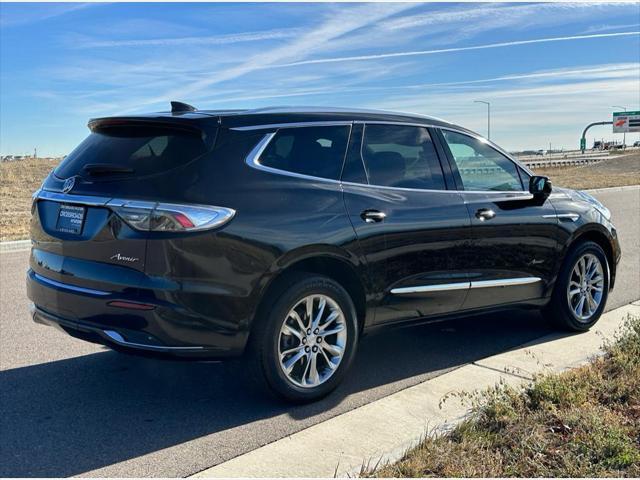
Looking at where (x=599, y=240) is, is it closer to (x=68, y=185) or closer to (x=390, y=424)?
(x=390, y=424)

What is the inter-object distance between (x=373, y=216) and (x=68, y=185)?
1.98 metres

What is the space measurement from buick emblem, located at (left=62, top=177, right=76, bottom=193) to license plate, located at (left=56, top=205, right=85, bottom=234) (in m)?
0.10

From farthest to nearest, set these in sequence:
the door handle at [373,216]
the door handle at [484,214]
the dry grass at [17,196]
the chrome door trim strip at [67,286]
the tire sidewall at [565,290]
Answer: the dry grass at [17,196], the tire sidewall at [565,290], the door handle at [484,214], the door handle at [373,216], the chrome door trim strip at [67,286]

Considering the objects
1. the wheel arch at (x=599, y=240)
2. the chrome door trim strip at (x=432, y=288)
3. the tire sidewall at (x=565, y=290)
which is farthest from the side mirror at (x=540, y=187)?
the chrome door trim strip at (x=432, y=288)

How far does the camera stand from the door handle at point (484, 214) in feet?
16.9

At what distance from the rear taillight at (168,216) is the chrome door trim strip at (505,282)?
2291 mm

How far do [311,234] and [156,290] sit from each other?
3.31ft

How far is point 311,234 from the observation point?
4.15 meters

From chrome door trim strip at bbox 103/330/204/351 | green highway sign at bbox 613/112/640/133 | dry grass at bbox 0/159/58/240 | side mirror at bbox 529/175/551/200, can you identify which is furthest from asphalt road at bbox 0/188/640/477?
green highway sign at bbox 613/112/640/133

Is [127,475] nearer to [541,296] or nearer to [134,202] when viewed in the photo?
[134,202]

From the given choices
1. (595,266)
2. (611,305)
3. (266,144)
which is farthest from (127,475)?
(611,305)

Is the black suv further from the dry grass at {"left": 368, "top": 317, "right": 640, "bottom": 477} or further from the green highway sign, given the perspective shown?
the green highway sign

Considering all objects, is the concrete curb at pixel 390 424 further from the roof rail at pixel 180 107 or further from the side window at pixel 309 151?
the roof rail at pixel 180 107

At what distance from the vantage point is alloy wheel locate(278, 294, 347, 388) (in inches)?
165
